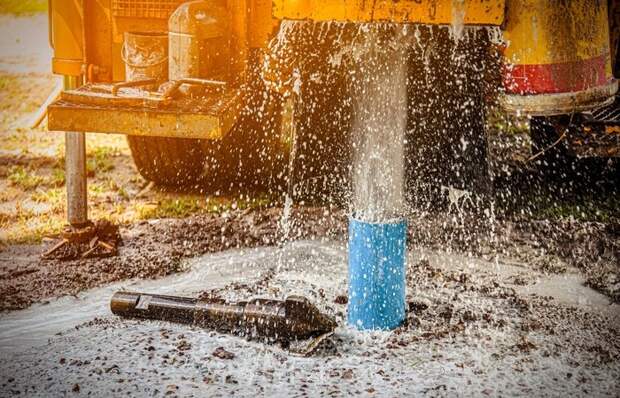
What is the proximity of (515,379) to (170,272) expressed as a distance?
2.22 m

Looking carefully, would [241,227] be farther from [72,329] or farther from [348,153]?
[72,329]

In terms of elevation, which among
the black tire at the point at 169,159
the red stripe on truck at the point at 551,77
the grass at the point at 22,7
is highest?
the grass at the point at 22,7

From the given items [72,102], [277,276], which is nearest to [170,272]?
[277,276]

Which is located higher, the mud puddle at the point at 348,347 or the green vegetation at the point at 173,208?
the green vegetation at the point at 173,208

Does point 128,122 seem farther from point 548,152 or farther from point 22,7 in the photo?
point 22,7

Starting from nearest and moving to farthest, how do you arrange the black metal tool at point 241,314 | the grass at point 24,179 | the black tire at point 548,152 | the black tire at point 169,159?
the black metal tool at point 241,314 → the black tire at point 169,159 → the black tire at point 548,152 → the grass at point 24,179

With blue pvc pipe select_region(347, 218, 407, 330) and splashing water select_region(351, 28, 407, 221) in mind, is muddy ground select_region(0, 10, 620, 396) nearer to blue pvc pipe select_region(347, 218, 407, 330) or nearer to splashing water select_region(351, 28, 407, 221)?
blue pvc pipe select_region(347, 218, 407, 330)

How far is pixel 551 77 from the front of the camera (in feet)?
14.2

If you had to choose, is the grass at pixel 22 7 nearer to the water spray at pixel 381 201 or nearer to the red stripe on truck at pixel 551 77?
the water spray at pixel 381 201

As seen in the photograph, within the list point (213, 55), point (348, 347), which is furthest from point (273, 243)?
point (348, 347)

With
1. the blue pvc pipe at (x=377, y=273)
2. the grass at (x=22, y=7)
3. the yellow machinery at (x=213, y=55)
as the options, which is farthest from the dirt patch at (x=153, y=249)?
the grass at (x=22, y=7)

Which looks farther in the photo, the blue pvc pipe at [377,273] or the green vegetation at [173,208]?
the green vegetation at [173,208]

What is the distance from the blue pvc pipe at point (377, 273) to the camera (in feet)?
12.3

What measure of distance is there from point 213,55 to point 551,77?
2.05 m
